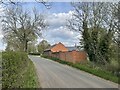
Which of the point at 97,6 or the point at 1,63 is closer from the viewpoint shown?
the point at 1,63

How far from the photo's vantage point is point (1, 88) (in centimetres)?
1031

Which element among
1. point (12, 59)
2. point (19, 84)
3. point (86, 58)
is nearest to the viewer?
point (12, 59)

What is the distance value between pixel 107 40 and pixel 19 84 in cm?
2526

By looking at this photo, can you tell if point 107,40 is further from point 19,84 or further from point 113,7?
point 19,84

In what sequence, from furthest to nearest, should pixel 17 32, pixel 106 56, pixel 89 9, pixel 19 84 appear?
pixel 17 32, pixel 89 9, pixel 106 56, pixel 19 84

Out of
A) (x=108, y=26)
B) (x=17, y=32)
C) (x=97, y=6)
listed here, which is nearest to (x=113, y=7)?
(x=108, y=26)

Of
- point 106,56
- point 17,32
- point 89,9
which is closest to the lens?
point 106,56

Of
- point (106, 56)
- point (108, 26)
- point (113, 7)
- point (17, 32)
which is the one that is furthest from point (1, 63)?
point (17, 32)

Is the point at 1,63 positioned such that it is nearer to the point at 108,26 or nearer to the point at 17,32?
the point at 108,26

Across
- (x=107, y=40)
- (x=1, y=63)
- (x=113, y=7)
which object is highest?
(x=113, y=7)

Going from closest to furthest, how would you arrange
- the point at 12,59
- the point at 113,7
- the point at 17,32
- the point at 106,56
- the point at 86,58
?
the point at 12,59
the point at 113,7
the point at 106,56
the point at 86,58
the point at 17,32

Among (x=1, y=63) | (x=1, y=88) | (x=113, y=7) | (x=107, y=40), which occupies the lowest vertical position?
(x=1, y=88)

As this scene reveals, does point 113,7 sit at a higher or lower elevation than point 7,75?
higher

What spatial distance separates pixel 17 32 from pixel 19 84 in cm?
5066
